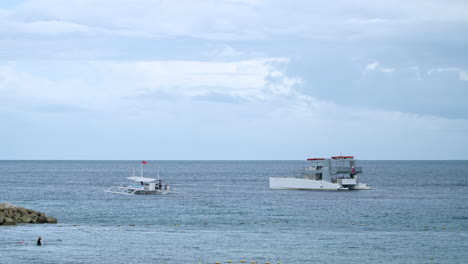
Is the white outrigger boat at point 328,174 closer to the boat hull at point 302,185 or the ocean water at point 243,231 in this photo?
the boat hull at point 302,185

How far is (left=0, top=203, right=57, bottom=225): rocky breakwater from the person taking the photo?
67.4 meters

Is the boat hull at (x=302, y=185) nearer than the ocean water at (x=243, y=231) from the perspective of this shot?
No

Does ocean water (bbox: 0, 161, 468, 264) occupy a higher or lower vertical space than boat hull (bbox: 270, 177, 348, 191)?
lower

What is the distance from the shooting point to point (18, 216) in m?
69.4

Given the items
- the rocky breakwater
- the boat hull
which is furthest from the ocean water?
the boat hull

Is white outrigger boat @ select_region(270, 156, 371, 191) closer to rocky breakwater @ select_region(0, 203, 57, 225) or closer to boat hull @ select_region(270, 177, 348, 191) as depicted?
boat hull @ select_region(270, 177, 348, 191)

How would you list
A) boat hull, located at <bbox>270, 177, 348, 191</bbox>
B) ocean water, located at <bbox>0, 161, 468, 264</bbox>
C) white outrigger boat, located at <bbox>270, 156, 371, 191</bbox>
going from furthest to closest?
boat hull, located at <bbox>270, 177, 348, 191</bbox>
white outrigger boat, located at <bbox>270, 156, 371, 191</bbox>
ocean water, located at <bbox>0, 161, 468, 264</bbox>

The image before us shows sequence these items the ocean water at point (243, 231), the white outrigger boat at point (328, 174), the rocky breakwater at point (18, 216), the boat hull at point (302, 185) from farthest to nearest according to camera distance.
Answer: the boat hull at point (302, 185)
the white outrigger boat at point (328, 174)
the rocky breakwater at point (18, 216)
the ocean water at point (243, 231)

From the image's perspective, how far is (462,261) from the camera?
48656mm

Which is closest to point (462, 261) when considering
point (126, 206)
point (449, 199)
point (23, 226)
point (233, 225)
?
point (233, 225)

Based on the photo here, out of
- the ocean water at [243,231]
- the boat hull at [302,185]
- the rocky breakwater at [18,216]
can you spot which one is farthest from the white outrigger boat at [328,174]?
the rocky breakwater at [18,216]

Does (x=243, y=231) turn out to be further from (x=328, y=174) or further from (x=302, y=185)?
(x=302, y=185)

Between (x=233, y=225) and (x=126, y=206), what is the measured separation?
90.8 feet

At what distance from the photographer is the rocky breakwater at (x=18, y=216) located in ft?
221
